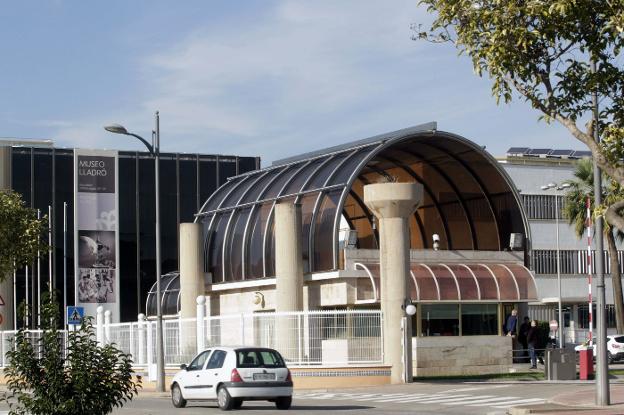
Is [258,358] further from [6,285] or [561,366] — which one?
[6,285]

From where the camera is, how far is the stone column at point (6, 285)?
63188 mm

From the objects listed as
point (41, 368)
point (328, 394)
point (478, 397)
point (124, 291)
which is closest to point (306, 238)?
point (328, 394)

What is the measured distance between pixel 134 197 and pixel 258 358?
187ft

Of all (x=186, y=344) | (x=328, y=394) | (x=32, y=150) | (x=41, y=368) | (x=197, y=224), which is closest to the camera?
(x=41, y=368)

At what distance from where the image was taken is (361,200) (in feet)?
172

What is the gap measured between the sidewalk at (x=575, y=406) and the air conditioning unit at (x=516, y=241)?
64.9 ft

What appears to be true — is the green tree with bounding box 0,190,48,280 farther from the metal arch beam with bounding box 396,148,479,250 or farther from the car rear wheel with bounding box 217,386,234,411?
the car rear wheel with bounding box 217,386,234,411

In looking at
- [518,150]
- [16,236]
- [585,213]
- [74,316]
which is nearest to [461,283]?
[16,236]

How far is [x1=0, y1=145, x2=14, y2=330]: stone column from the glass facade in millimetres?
2990

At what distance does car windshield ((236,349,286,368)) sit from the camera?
2788cm

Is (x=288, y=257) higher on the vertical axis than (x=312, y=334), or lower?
higher

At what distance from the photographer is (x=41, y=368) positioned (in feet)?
50.6

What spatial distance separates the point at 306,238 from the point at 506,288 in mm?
7643

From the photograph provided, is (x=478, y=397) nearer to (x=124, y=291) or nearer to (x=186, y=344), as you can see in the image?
(x=186, y=344)
